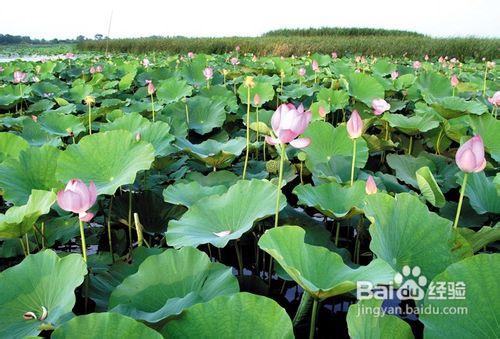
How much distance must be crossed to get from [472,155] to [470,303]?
1.56 feet

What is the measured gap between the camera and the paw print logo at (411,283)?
98 cm

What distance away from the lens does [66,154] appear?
5.12 feet

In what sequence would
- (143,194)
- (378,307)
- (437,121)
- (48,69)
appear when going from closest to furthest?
1. (378,307)
2. (143,194)
3. (437,121)
4. (48,69)

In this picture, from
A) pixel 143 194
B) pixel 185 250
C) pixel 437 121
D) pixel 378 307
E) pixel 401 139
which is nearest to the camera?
pixel 378 307

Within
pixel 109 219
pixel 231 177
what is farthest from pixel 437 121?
pixel 109 219

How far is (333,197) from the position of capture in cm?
148

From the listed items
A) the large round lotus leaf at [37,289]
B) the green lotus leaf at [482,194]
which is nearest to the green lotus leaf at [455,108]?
the green lotus leaf at [482,194]

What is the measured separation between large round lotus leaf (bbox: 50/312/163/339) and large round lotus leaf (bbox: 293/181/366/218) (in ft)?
2.47

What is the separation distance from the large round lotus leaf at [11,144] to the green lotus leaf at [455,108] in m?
1.94

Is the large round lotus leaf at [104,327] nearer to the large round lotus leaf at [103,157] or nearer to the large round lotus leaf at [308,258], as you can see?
the large round lotus leaf at [308,258]

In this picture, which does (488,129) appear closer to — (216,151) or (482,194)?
(482,194)

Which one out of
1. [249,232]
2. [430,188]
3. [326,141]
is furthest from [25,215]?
[326,141]

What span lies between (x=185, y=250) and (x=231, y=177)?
0.77m

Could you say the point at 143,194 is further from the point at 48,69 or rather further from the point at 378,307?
the point at 48,69
